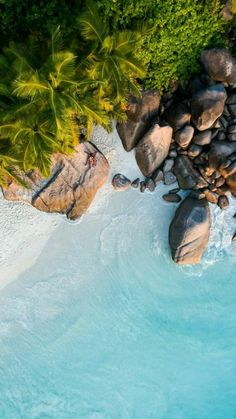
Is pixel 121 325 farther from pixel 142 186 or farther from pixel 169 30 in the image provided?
pixel 169 30

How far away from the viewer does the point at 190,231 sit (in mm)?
11594

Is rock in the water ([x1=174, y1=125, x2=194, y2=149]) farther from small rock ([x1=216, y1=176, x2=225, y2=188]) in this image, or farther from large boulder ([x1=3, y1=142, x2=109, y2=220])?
large boulder ([x1=3, y1=142, x2=109, y2=220])

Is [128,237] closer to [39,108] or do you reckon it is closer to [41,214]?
[41,214]

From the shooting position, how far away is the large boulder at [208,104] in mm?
11039

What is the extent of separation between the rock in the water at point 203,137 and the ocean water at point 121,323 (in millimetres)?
1721

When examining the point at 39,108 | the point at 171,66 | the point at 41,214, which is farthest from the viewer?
the point at 41,214

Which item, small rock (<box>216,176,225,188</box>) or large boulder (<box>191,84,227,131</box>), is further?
small rock (<box>216,176,225,188</box>)

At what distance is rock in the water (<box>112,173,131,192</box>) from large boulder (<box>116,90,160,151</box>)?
2.53 ft

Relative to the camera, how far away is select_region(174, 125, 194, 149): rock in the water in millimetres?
11461

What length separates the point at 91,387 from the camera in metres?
12.5

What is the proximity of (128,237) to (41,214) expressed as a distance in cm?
247

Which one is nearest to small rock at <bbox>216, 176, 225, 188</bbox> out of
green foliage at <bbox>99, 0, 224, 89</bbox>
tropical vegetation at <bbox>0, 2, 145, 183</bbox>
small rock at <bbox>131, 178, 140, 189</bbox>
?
small rock at <bbox>131, 178, 140, 189</bbox>

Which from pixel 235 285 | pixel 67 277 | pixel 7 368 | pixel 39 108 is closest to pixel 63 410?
pixel 7 368

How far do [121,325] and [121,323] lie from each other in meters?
0.06
